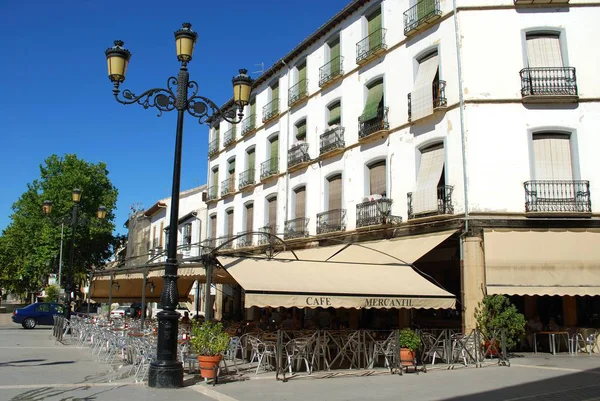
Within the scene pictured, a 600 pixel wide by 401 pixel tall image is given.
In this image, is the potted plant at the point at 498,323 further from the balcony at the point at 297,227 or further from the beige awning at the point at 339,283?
the balcony at the point at 297,227

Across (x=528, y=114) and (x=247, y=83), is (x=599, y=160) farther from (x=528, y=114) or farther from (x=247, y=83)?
(x=247, y=83)

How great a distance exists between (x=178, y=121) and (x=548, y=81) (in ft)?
38.2

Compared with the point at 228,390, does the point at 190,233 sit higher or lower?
higher

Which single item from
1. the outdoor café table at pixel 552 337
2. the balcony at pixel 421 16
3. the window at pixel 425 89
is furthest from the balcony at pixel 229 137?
the outdoor café table at pixel 552 337

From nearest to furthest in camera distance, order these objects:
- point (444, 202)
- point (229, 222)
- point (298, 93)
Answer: point (444, 202) → point (298, 93) → point (229, 222)

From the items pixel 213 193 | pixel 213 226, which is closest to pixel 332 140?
pixel 213 193

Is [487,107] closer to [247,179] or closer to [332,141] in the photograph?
[332,141]

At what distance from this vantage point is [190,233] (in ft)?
125

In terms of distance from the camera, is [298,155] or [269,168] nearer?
[298,155]

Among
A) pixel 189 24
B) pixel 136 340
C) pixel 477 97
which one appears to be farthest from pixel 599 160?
pixel 136 340

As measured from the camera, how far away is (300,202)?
80.0 ft

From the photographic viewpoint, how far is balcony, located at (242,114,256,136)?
2909 centimetres

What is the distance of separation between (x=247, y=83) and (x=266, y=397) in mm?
6451

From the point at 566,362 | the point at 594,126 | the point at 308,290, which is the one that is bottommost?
the point at 566,362
